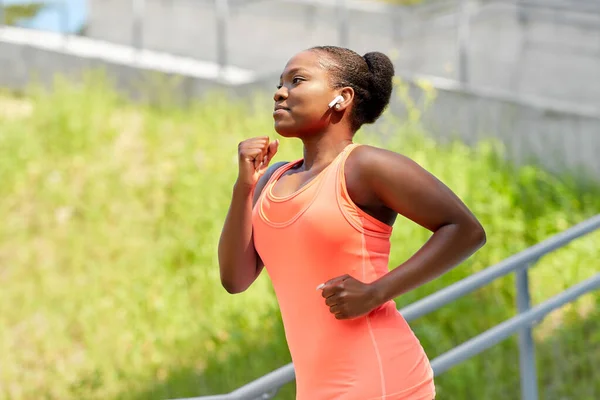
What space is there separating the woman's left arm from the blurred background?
1.47m

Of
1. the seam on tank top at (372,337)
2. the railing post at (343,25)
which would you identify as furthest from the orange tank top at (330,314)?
the railing post at (343,25)

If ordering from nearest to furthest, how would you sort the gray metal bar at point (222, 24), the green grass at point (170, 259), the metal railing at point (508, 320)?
1. the metal railing at point (508, 320)
2. the green grass at point (170, 259)
3. the gray metal bar at point (222, 24)

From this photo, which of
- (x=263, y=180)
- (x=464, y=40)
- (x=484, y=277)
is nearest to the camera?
(x=263, y=180)

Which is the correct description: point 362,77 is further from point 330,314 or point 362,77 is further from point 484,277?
point 484,277

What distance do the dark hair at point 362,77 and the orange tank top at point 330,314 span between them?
15 cm

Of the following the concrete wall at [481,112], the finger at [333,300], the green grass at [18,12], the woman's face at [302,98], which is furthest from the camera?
the green grass at [18,12]

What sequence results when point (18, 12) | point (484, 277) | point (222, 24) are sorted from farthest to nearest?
point (18, 12) → point (222, 24) → point (484, 277)

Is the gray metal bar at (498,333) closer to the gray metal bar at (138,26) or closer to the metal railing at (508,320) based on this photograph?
the metal railing at (508,320)

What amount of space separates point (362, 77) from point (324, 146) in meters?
0.16

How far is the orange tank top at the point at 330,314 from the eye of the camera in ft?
6.21

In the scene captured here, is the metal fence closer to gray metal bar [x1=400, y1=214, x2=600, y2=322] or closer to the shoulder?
gray metal bar [x1=400, y1=214, x2=600, y2=322]

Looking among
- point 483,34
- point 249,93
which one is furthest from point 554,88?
point 249,93

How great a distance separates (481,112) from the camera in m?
8.41

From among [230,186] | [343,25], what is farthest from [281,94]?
[343,25]
